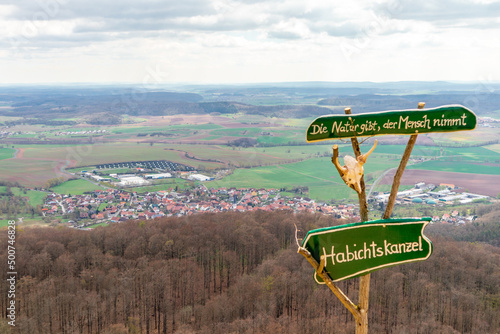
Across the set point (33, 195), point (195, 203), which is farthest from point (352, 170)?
point (33, 195)

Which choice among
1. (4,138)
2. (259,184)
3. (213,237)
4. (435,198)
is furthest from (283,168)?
(4,138)

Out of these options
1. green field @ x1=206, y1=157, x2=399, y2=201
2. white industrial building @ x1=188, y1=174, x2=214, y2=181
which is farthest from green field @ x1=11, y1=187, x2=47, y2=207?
green field @ x1=206, y1=157, x2=399, y2=201

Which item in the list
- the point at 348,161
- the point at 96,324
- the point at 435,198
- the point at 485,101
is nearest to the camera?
the point at 348,161

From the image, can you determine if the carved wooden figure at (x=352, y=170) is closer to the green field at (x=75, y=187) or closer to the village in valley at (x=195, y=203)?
the village in valley at (x=195, y=203)

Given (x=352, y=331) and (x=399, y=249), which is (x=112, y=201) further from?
(x=399, y=249)

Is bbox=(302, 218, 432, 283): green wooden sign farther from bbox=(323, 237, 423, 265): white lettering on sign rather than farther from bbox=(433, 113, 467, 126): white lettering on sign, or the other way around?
bbox=(433, 113, 467, 126): white lettering on sign
